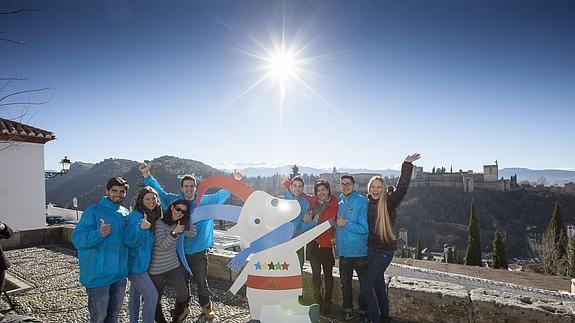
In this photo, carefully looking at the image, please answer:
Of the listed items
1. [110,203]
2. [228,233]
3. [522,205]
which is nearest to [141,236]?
[110,203]

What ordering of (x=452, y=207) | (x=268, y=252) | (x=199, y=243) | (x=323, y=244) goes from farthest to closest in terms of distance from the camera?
(x=452, y=207), (x=323, y=244), (x=199, y=243), (x=268, y=252)

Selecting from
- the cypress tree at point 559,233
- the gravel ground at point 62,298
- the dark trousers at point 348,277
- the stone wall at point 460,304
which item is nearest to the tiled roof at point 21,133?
the gravel ground at point 62,298

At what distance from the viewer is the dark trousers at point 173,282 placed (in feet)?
11.1

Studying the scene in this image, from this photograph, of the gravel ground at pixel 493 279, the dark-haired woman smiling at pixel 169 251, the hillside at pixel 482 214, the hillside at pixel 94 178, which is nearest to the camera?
the dark-haired woman smiling at pixel 169 251

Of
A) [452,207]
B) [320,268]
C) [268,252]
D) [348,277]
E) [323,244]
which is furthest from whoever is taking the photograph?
[452,207]

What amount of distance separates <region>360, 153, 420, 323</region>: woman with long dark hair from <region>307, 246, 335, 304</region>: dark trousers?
0.61 m

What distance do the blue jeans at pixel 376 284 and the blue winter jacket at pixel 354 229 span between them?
198 millimetres

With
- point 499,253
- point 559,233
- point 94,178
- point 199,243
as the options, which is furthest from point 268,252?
point 94,178

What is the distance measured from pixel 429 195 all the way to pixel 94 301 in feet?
302

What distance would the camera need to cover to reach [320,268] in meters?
4.25

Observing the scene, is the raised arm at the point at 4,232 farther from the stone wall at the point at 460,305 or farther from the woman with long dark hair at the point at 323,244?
the stone wall at the point at 460,305

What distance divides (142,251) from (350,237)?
2.17m

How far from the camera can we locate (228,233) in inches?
145

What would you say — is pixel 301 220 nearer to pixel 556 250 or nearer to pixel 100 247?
pixel 100 247
